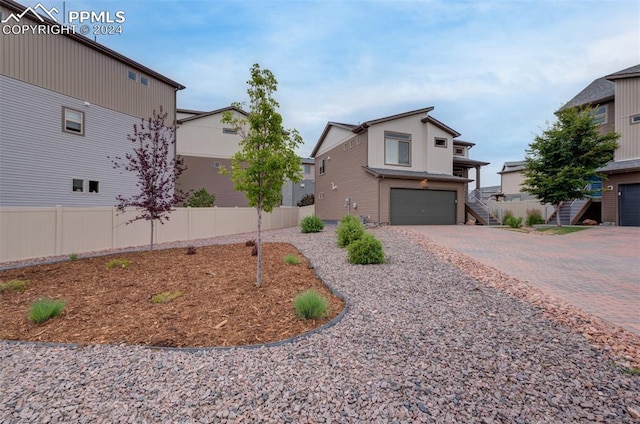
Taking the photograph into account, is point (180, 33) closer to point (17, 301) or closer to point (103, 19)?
point (103, 19)

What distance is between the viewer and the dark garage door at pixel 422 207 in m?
15.5

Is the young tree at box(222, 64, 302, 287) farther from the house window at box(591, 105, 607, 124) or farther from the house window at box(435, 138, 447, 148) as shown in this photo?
the house window at box(591, 105, 607, 124)

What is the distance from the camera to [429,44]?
11.2 m

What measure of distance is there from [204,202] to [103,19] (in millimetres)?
9067

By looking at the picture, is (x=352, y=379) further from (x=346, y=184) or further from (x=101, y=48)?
(x=101, y=48)

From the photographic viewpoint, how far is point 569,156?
14.7m

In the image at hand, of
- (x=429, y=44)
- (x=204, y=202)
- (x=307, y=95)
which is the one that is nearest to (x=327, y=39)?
(x=429, y=44)

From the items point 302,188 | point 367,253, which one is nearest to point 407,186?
point 367,253

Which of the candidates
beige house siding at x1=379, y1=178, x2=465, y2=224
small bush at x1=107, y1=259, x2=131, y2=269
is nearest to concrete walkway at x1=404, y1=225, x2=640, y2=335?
beige house siding at x1=379, y1=178, x2=465, y2=224

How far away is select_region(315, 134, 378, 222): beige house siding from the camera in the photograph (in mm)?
15766

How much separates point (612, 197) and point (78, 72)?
87.8 feet

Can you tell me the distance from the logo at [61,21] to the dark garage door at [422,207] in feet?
45.1

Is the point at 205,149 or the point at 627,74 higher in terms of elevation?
the point at 627,74

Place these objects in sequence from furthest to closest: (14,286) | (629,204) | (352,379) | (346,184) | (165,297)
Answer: (346,184) → (629,204) → (14,286) → (165,297) → (352,379)
